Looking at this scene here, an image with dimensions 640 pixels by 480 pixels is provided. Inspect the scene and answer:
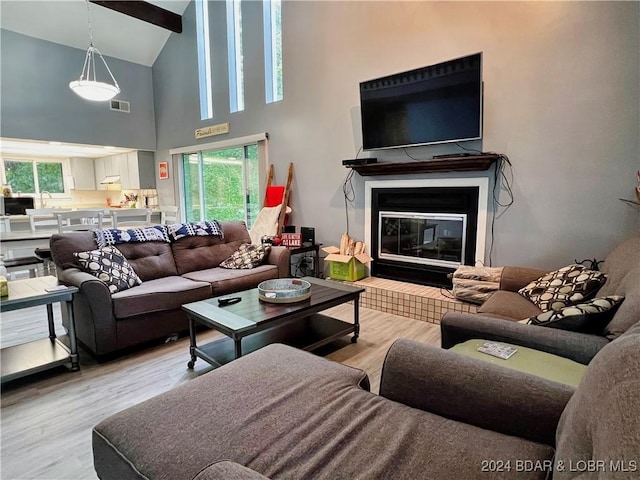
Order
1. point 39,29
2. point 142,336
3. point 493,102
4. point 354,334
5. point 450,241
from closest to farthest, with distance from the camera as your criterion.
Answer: point 142,336
point 354,334
point 493,102
point 450,241
point 39,29

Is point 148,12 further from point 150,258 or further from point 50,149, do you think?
point 150,258

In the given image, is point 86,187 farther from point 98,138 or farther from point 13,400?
point 13,400

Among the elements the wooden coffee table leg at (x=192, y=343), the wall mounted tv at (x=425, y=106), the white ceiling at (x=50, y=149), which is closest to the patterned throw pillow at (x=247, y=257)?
the wooden coffee table leg at (x=192, y=343)

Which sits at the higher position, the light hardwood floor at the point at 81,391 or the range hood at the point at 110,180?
the range hood at the point at 110,180

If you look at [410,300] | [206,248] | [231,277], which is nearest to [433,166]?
[410,300]

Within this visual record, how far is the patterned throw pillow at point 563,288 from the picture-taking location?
2014 mm

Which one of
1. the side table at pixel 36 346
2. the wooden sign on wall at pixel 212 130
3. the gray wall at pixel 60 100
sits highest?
the gray wall at pixel 60 100

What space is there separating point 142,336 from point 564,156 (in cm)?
366

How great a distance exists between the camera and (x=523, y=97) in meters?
3.00

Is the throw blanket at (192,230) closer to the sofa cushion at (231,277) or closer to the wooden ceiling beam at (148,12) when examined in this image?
the sofa cushion at (231,277)

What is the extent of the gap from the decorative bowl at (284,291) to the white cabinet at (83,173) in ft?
25.3

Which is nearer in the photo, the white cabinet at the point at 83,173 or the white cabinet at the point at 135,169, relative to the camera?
the white cabinet at the point at 135,169

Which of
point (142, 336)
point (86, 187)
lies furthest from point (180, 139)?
point (142, 336)

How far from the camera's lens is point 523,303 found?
2.30 metres
